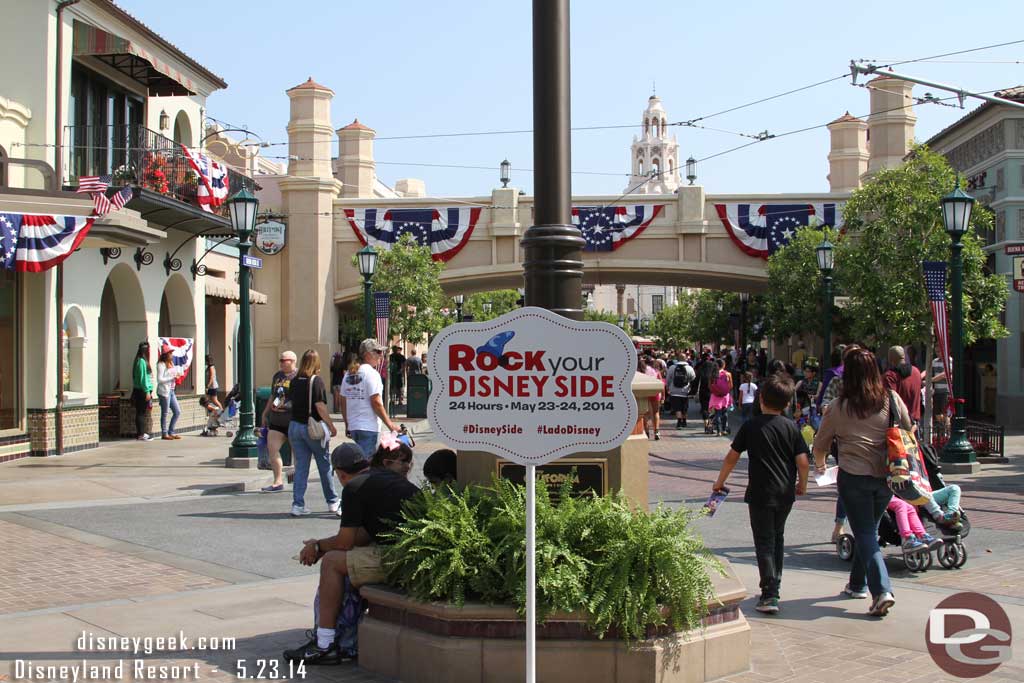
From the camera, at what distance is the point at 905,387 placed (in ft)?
41.1

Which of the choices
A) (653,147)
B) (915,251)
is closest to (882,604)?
(915,251)

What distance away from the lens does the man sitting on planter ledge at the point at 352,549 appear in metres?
6.14

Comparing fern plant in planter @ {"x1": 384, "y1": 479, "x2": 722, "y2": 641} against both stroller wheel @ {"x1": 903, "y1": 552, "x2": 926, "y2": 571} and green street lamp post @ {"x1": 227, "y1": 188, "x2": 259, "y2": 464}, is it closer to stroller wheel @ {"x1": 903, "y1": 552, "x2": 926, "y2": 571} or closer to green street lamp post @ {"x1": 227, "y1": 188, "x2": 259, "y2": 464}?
stroller wheel @ {"x1": 903, "y1": 552, "x2": 926, "y2": 571}

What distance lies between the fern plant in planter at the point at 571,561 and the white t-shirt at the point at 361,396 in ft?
17.8

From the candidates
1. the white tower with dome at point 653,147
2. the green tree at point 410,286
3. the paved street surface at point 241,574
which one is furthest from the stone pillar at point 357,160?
the white tower with dome at point 653,147

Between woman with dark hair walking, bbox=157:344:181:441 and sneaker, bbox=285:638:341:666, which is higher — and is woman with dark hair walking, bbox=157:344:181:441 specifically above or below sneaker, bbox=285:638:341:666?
above

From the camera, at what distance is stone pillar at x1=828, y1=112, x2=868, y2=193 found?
1417 inches

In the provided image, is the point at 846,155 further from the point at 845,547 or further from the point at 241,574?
the point at 241,574

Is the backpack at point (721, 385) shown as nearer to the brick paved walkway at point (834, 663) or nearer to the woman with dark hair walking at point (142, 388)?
the woman with dark hair walking at point (142, 388)

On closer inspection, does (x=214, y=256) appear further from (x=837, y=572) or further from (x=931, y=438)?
(x=837, y=572)

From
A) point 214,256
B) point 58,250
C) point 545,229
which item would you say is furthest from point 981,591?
point 214,256

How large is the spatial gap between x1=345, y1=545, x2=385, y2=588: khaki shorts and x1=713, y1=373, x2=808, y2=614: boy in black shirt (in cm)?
239

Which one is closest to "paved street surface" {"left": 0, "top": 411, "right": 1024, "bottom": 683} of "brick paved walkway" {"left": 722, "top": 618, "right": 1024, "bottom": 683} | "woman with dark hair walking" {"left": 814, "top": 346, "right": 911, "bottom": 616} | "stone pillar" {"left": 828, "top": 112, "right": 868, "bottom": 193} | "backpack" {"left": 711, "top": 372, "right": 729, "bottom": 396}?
"brick paved walkway" {"left": 722, "top": 618, "right": 1024, "bottom": 683}

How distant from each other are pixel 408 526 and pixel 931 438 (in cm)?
1406
